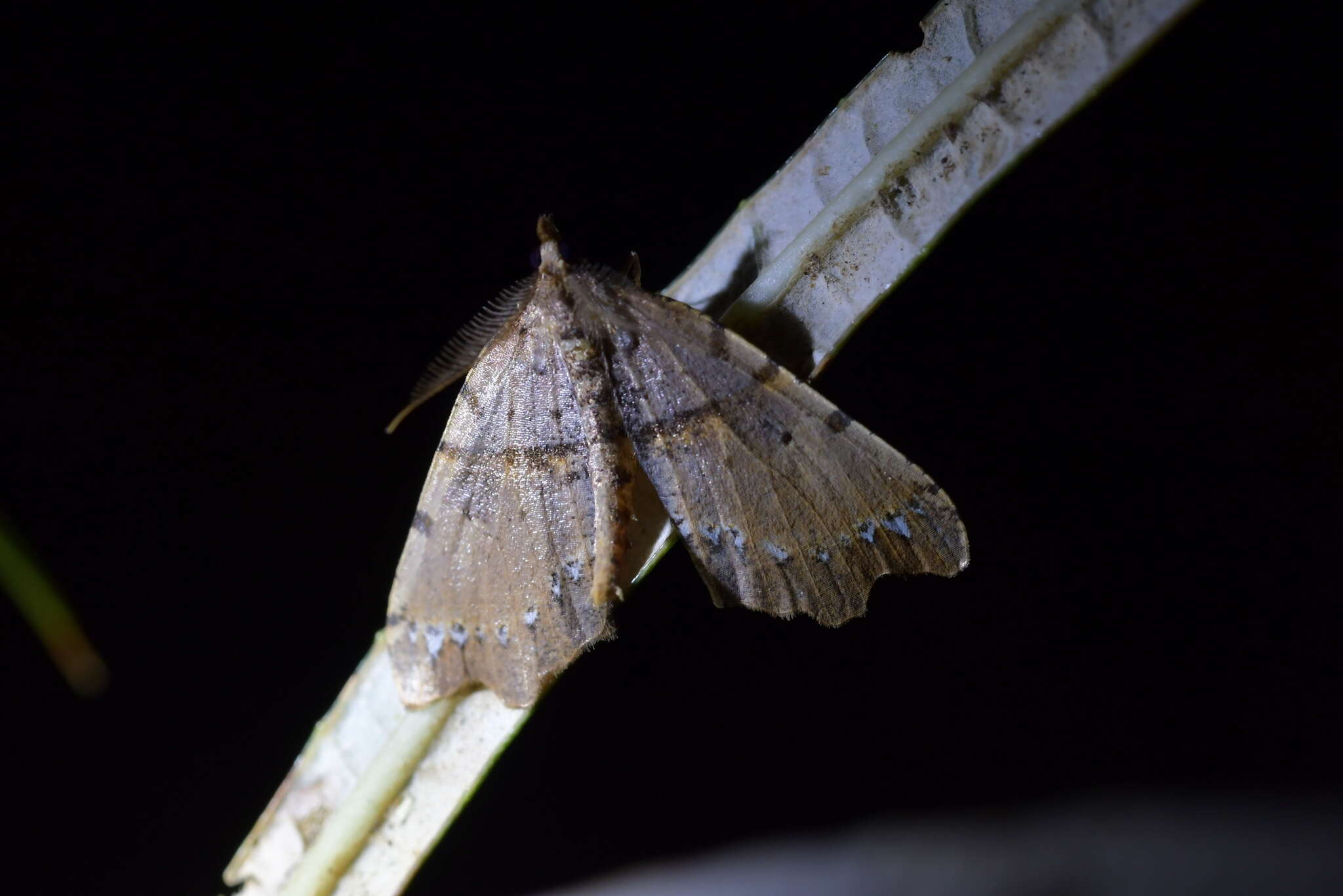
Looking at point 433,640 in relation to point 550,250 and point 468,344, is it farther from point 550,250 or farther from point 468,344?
point 550,250

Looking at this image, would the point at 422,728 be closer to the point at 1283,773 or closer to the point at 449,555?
the point at 449,555

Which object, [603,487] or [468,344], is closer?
[603,487]

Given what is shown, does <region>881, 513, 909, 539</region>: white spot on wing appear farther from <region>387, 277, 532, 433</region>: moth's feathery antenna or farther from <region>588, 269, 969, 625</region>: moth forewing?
<region>387, 277, 532, 433</region>: moth's feathery antenna

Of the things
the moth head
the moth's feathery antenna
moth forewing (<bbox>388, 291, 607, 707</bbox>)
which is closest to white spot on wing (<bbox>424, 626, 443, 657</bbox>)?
moth forewing (<bbox>388, 291, 607, 707</bbox>)

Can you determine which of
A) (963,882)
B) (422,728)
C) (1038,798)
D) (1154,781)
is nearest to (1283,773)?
(1154,781)

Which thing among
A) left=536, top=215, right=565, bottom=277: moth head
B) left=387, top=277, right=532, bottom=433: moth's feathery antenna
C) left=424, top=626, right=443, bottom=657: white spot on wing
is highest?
left=536, top=215, right=565, bottom=277: moth head

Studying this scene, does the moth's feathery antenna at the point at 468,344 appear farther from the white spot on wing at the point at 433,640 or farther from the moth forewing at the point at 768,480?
the white spot on wing at the point at 433,640

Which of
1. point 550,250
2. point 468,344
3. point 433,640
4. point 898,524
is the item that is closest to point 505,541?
point 433,640

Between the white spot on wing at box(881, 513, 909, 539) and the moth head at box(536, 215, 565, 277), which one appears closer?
the white spot on wing at box(881, 513, 909, 539)
